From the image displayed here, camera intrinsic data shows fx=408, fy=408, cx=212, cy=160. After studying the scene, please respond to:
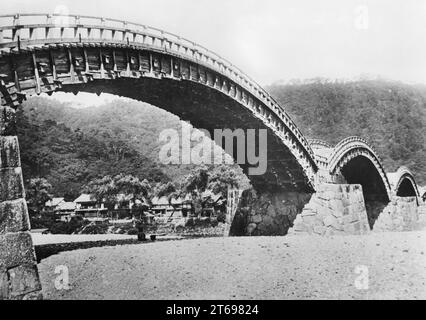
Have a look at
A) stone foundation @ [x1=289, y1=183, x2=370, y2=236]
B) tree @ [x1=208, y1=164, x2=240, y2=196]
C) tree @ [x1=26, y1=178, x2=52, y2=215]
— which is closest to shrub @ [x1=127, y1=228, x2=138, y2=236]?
tree @ [x1=26, y1=178, x2=52, y2=215]

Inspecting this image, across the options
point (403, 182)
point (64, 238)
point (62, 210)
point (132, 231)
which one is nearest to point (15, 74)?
point (64, 238)

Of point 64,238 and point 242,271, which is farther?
point 64,238

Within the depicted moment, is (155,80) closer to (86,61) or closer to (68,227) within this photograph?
(86,61)

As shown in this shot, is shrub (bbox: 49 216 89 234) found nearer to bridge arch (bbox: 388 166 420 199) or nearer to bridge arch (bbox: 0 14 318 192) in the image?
bridge arch (bbox: 0 14 318 192)

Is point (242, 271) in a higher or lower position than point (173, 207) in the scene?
higher

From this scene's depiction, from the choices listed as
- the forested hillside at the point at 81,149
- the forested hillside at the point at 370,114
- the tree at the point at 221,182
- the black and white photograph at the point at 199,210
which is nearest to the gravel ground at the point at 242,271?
the black and white photograph at the point at 199,210

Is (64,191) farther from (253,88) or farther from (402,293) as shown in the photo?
(402,293)
